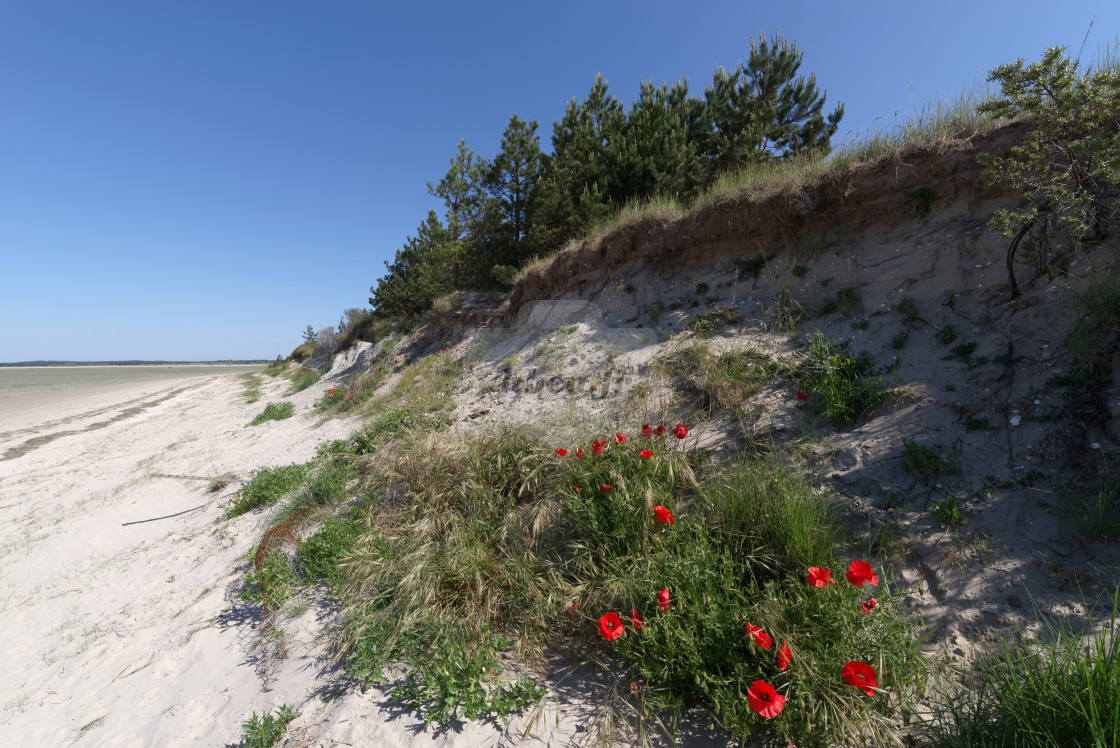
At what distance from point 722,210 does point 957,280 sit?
11.6 feet

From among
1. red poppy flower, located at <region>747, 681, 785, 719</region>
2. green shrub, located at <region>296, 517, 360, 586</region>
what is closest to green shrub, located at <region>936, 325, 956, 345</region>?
red poppy flower, located at <region>747, 681, 785, 719</region>

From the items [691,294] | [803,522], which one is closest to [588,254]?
[691,294]

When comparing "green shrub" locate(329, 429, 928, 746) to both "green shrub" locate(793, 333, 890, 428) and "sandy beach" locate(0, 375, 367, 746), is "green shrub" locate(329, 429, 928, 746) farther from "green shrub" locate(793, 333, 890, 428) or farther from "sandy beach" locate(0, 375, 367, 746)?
"green shrub" locate(793, 333, 890, 428)

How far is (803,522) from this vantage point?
2658mm

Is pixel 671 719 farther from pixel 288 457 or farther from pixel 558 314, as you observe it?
pixel 558 314

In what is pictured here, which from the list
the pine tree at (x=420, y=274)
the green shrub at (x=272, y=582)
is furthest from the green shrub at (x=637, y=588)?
the pine tree at (x=420, y=274)

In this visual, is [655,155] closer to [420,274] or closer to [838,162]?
[838,162]

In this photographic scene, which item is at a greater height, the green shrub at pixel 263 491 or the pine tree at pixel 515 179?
the pine tree at pixel 515 179

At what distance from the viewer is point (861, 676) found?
5.86 ft

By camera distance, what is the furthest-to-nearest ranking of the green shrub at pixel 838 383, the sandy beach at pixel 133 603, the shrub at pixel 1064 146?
1. the green shrub at pixel 838 383
2. the shrub at pixel 1064 146
3. the sandy beach at pixel 133 603

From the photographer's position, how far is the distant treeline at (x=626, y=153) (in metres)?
11.2

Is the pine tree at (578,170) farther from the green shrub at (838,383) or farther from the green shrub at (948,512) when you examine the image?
the green shrub at (948,512)

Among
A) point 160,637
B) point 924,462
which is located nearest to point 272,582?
point 160,637

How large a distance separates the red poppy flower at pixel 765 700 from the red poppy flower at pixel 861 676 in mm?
314
